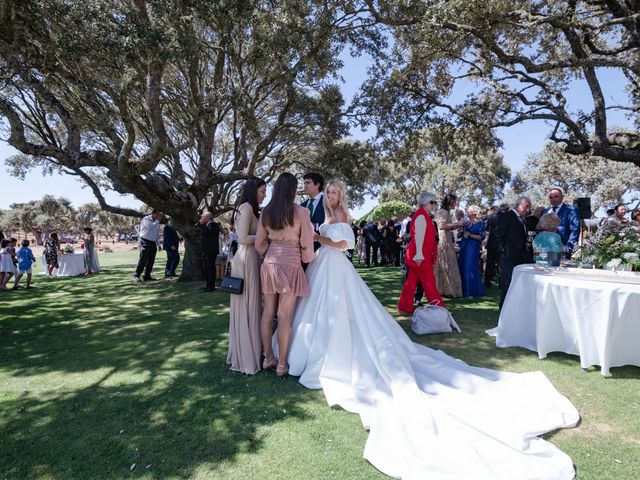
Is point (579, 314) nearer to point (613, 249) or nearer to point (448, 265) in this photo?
point (613, 249)

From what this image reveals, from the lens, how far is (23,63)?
704 centimetres

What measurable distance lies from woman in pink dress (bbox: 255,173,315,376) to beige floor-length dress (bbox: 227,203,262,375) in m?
0.12

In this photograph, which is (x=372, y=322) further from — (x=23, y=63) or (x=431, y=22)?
(x=23, y=63)

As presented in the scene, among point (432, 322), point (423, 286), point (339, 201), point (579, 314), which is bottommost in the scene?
point (432, 322)

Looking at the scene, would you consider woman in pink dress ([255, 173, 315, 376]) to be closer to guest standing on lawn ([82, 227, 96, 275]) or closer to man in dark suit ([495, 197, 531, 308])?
man in dark suit ([495, 197, 531, 308])

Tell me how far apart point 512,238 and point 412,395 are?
381cm

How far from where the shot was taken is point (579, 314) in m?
4.04

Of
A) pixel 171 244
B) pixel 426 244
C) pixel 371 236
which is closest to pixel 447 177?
pixel 371 236

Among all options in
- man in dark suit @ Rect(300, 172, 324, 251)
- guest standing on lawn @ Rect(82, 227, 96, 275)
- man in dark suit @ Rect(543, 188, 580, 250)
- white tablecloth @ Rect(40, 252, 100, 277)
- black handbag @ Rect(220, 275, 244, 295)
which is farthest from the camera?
guest standing on lawn @ Rect(82, 227, 96, 275)

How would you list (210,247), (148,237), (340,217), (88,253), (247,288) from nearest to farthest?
(247,288) → (340,217) → (210,247) → (148,237) → (88,253)

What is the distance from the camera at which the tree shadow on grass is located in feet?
8.67

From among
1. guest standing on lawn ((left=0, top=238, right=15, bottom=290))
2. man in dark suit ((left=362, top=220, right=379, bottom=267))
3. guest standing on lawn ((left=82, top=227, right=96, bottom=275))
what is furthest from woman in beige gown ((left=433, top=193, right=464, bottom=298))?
guest standing on lawn ((left=82, top=227, right=96, bottom=275))

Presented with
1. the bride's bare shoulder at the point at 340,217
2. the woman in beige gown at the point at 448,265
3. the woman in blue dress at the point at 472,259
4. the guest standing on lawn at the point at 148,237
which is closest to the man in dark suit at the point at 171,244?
the guest standing on lawn at the point at 148,237

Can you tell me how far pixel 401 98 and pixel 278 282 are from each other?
9.43 m
